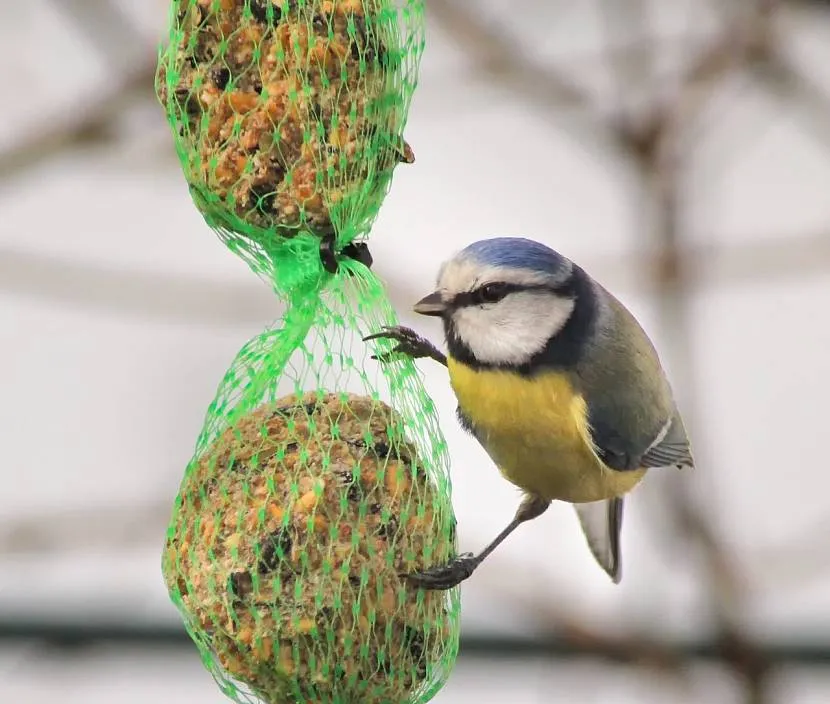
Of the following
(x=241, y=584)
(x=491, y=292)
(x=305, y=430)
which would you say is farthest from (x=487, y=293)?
(x=241, y=584)

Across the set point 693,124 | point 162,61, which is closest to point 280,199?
point 162,61

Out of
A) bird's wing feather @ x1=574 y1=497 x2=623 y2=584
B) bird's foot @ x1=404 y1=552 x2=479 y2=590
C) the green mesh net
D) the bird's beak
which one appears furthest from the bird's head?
bird's wing feather @ x1=574 y1=497 x2=623 y2=584

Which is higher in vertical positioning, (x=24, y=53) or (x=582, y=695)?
(x=24, y=53)

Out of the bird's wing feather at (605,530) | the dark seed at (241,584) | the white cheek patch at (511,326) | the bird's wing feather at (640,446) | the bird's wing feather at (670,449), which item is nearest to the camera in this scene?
the dark seed at (241,584)

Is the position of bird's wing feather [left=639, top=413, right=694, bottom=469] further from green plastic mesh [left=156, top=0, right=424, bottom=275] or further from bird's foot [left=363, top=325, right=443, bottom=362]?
green plastic mesh [left=156, top=0, right=424, bottom=275]

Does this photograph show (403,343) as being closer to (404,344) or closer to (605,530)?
(404,344)

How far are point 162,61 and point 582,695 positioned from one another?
1.88m

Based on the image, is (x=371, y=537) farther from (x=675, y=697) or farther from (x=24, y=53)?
(x=24, y=53)

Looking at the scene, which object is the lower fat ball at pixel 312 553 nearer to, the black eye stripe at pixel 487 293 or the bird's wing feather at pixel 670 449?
the black eye stripe at pixel 487 293

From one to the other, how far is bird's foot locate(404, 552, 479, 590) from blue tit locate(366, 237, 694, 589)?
0.19ft

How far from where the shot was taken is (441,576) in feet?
5.65

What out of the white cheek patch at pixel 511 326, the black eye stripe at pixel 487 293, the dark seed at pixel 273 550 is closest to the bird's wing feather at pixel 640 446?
the white cheek patch at pixel 511 326

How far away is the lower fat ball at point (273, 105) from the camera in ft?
5.71

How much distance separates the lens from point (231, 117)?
1.75 m
